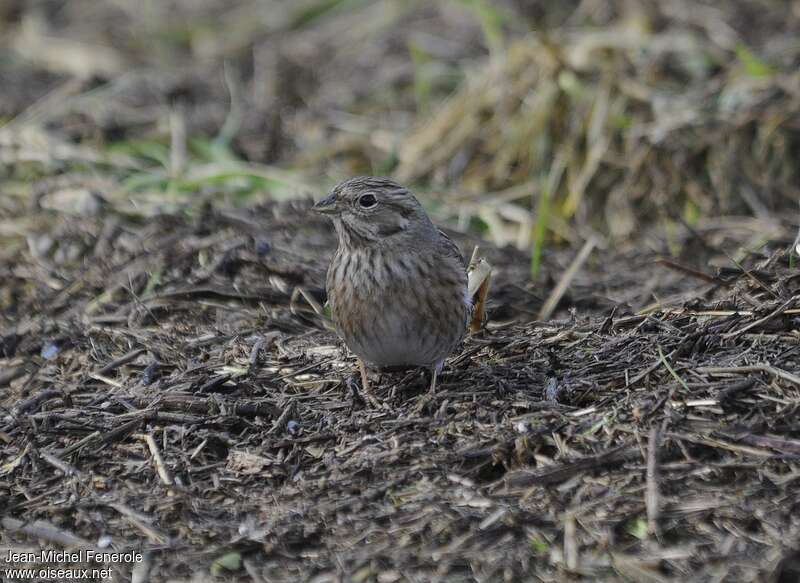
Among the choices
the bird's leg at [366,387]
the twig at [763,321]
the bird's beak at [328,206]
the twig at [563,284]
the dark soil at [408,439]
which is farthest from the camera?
the twig at [563,284]

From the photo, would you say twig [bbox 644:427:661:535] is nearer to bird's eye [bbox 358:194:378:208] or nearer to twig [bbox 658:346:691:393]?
twig [bbox 658:346:691:393]

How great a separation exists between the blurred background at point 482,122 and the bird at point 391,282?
1885 millimetres

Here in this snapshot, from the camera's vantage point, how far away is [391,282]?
205 inches

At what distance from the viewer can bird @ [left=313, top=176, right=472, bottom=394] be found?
5.18 metres

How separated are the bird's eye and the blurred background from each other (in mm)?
1995

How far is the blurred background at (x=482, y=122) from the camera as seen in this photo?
8383 mm

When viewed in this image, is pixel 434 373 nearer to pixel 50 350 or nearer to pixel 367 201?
pixel 367 201

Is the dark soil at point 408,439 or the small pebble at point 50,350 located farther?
the small pebble at point 50,350

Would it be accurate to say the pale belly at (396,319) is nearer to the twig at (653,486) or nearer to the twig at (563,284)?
the twig at (653,486)

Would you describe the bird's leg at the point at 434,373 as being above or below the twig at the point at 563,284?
above

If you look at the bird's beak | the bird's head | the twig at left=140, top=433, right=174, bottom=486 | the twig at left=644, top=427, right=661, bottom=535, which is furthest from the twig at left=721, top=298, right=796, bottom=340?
the twig at left=140, top=433, right=174, bottom=486

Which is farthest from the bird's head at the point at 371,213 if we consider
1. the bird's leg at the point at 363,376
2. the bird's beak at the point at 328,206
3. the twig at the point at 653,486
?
the twig at the point at 653,486

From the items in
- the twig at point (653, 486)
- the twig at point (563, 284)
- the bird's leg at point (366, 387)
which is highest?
the twig at point (653, 486)

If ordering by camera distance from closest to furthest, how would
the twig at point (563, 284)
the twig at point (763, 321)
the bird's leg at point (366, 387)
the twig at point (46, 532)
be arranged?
the twig at point (46, 532), the bird's leg at point (366, 387), the twig at point (763, 321), the twig at point (563, 284)
